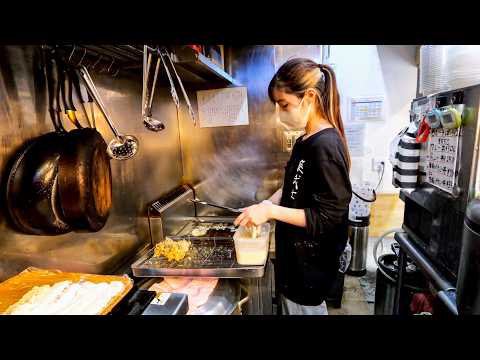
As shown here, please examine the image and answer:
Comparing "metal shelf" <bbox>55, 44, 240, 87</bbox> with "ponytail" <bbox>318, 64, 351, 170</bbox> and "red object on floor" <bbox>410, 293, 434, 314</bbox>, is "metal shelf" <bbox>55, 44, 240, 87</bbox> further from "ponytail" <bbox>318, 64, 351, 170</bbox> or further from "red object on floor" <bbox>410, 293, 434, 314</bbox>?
"red object on floor" <bbox>410, 293, 434, 314</bbox>

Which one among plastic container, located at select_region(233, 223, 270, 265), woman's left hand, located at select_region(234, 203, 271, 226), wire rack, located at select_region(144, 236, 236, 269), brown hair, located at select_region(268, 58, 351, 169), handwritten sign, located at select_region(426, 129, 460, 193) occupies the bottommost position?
wire rack, located at select_region(144, 236, 236, 269)

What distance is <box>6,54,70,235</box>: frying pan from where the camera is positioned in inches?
30.9

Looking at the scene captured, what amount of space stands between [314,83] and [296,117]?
0.53ft

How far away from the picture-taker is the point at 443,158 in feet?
4.27

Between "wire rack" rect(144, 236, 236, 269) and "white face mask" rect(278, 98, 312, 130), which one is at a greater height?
"white face mask" rect(278, 98, 312, 130)

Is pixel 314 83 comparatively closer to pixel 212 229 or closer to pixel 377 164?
pixel 212 229

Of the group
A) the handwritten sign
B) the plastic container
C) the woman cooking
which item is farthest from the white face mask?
the handwritten sign

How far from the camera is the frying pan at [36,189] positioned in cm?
79

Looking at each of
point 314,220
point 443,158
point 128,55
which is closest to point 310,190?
point 314,220

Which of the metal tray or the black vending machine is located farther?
the metal tray

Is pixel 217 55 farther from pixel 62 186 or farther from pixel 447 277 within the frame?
pixel 447 277

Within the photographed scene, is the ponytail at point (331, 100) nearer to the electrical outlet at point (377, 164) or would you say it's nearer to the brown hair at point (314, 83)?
the brown hair at point (314, 83)

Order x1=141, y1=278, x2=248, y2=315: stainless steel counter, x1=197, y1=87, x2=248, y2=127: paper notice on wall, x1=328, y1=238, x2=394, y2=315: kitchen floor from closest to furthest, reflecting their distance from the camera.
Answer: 1. x1=141, y1=278, x2=248, y2=315: stainless steel counter
2. x1=197, y1=87, x2=248, y2=127: paper notice on wall
3. x1=328, y1=238, x2=394, y2=315: kitchen floor

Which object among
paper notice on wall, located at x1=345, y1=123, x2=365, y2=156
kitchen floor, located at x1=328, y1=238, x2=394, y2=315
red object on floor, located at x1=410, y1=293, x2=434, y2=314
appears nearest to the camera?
red object on floor, located at x1=410, y1=293, x2=434, y2=314
